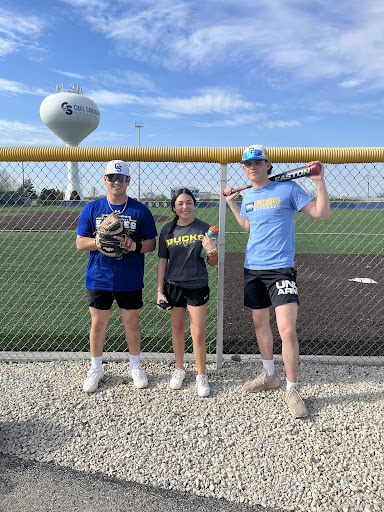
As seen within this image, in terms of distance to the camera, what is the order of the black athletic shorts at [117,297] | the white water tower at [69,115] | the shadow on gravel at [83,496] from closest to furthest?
1. the shadow on gravel at [83,496]
2. the black athletic shorts at [117,297]
3. the white water tower at [69,115]

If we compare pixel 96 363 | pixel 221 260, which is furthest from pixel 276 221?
pixel 96 363

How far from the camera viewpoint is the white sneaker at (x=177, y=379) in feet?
11.3

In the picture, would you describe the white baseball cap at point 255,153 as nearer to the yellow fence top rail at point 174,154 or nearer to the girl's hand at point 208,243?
the yellow fence top rail at point 174,154

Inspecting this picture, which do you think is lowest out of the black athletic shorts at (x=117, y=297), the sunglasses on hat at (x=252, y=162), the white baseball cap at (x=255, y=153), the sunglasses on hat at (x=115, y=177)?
the black athletic shorts at (x=117, y=297)

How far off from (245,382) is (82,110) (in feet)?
185

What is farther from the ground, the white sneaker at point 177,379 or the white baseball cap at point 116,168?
the white baseball cap at point 116,168

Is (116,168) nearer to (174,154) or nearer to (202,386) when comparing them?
(174,154)

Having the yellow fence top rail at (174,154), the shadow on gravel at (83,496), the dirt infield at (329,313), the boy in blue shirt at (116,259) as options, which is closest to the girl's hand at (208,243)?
the boy in blue shirt at (116,259)

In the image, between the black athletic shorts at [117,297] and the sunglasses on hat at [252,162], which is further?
the black athletic shorts at [117,297]

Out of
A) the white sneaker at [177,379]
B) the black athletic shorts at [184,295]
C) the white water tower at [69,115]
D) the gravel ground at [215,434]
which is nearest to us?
the gravel ground at [215,434]

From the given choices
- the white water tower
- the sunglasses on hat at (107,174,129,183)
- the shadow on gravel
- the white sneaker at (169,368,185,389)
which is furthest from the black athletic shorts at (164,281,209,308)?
the white water tower

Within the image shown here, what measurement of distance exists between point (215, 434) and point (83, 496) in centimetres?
101

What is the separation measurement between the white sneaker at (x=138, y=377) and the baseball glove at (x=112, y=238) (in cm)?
117

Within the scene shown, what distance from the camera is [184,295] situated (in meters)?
3.27
